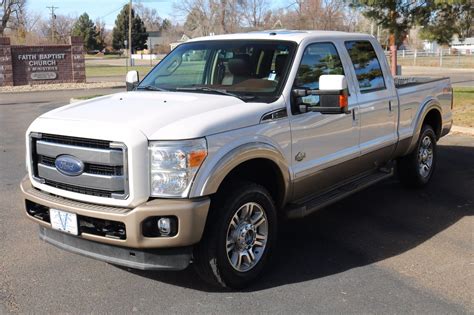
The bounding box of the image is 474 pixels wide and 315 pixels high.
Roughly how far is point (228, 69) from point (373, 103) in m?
1.64

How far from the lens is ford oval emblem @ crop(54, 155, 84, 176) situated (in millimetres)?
3826

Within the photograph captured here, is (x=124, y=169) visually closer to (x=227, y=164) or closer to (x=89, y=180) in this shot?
(x=89, y=180)

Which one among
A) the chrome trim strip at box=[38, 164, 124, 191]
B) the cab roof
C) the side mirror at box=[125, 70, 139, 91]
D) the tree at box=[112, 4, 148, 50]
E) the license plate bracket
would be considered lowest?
the license plate bracket

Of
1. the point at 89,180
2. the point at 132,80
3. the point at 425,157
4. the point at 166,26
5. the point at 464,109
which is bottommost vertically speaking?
the point at 425,157

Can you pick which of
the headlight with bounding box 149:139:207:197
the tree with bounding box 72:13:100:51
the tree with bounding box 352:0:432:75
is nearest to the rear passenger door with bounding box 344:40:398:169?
the headlight with bounding box 149:139:207:197

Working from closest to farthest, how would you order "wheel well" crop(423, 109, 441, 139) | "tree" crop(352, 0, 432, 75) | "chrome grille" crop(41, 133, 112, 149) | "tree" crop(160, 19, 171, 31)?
"chrome grille" crop(41, 133, 112, 149), "wheel well" crop(423, 109, 441, 139), "tree" crop(352, 0, 432, 75), "tree" crop(160, 19, 171, 31)

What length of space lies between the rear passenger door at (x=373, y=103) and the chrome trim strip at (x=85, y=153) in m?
2.75

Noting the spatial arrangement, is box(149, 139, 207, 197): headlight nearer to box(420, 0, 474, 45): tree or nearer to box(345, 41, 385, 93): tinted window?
box(345, 41, 385, 93): tinted window

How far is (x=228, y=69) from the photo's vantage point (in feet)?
16.6

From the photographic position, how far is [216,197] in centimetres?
396

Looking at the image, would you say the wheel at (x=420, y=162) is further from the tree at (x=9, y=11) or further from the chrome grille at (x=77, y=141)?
the tree at (x=9, y=11)

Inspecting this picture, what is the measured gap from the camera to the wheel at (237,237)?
12.8 feet

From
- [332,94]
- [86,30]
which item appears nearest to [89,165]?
[332,94]

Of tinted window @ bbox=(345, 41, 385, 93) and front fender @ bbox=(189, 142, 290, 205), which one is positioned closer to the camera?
front fender @ bbox=(189, 142, 290, 205)
